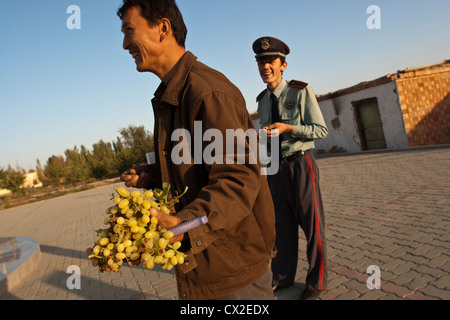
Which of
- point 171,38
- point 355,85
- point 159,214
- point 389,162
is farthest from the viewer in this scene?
point 355,85

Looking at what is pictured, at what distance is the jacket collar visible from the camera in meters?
1.50

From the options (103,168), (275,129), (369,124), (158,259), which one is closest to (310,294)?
(275,129)

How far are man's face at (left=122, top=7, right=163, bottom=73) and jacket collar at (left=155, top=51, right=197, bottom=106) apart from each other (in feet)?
0.40

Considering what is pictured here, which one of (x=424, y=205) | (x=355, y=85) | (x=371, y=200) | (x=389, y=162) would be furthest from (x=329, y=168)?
(x=424, y=205)

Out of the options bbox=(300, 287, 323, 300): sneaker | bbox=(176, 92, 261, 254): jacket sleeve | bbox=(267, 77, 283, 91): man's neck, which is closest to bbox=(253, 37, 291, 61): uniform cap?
bbox=(267, 77, 283, 91): man's neck

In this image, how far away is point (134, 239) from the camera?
3.95ft

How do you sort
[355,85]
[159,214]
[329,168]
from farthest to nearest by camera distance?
[355,85] → [329,168] → [159,214]

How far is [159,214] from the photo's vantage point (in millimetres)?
1183

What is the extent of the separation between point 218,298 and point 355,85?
16.4 m

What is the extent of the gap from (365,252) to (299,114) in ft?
6.93

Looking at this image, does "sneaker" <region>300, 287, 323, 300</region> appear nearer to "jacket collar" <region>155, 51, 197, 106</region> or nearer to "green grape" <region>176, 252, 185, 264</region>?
"green grape" <region>176, 252, 185, 264</region>

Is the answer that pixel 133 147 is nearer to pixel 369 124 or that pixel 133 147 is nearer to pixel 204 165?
pixel 369 124

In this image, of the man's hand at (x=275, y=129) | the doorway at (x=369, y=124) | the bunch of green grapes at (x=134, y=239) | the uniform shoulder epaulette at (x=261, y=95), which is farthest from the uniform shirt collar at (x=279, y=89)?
the doorway at (x=369, y=124)
